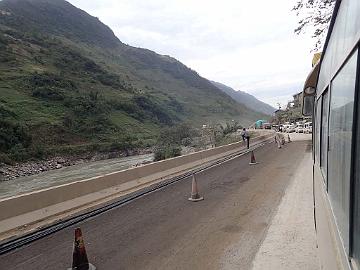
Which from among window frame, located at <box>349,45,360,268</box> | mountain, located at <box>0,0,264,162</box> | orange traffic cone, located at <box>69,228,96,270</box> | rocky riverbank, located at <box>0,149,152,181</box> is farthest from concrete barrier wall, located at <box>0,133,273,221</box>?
mountain, located at <box>0,0,264,162</box>

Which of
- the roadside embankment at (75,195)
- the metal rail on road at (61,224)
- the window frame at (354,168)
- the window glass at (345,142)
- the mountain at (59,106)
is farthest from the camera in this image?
the mountain at (59,106)

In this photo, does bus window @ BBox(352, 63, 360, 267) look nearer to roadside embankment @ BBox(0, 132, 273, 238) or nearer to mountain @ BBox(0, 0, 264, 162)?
roadside embankment @ BBox(0, 132, 273, 238)

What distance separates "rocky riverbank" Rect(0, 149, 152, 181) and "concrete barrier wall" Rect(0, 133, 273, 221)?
111 feet

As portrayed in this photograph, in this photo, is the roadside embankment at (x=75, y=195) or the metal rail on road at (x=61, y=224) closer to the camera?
the metal rail on road at (x=61, y=224)

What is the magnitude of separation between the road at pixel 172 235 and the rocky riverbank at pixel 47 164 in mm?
40442

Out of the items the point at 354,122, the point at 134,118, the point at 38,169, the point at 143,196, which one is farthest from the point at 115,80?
the point at 354,122

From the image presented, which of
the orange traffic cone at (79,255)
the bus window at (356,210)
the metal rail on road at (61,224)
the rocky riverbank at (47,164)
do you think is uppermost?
the bus window at (356,210)

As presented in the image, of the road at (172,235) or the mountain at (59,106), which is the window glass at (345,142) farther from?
the mountain at (59,106)

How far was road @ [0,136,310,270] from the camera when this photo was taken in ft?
21.4

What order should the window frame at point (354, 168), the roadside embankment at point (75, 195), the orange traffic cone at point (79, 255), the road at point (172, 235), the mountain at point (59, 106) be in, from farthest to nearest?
the mountain at point (59, 106), the roadside embankment at point (75, 195), the road at point (172, 235), the orange traffic cone at point (79, 255), the window frame at point (354, 168)

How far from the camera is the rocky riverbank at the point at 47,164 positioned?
49122 mm

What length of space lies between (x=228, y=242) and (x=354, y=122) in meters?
5.62

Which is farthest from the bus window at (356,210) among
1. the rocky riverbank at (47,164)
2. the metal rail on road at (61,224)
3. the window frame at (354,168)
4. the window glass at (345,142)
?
the rocky riverbank at (47,164)

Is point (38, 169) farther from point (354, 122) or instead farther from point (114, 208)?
point (354, 122)
